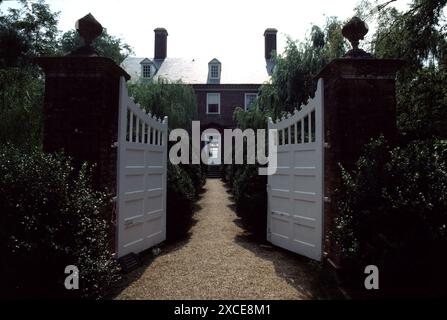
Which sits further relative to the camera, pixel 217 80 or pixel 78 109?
pixel 217 80

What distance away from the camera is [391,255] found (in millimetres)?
3066

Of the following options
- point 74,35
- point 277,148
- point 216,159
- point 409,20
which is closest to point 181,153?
point 277,148

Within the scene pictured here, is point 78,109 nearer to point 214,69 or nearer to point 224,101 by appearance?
point 224,101

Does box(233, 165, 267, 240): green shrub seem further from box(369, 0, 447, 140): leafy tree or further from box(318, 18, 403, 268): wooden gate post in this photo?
box(369, 0, 447, 140): leafy tree

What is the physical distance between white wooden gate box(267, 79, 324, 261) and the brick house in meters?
18.3

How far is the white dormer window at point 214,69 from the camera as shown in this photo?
25.5 meters

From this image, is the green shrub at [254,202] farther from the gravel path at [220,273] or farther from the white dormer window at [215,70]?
the white dormer window at [215,70]

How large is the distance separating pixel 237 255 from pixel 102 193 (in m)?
2.50

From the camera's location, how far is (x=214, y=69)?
84.4ft

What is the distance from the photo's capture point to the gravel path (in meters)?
3.72

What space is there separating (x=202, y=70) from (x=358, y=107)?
76.5 feet

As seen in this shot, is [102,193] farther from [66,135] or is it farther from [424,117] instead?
[424,117]

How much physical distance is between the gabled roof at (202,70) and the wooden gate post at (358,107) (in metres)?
20.9

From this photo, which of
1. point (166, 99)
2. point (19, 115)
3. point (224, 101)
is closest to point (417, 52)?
point (19, 115)
